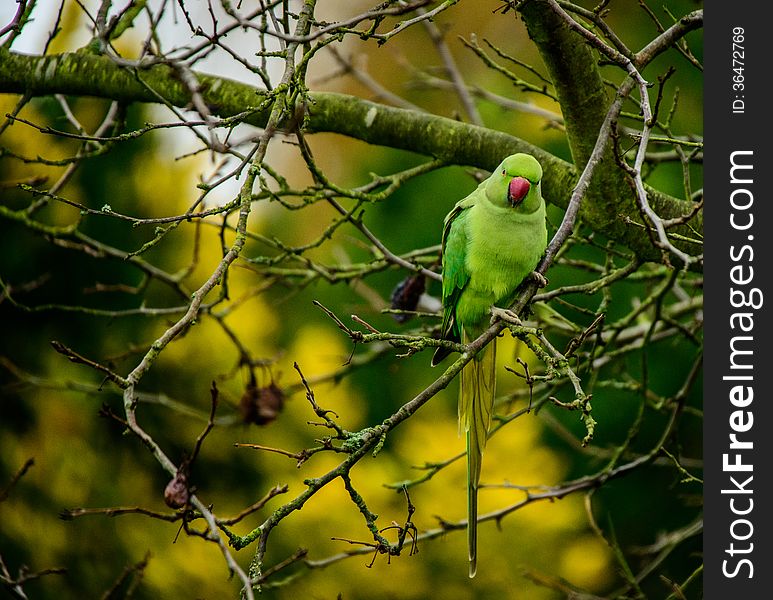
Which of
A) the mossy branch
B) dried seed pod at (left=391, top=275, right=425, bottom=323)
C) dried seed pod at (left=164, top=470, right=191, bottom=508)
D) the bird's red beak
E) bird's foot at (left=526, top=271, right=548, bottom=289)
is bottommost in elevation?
dried seed pod at (left=164, top=470, right=191, bottom=508)

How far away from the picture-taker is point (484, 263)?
9.21ft

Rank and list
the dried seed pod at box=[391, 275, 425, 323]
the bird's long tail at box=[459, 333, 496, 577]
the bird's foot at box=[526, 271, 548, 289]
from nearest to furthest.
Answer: the bird's foot at box=[526, 271, 548, 289]
the bird's long tail at box=[459, 333, 496, 577]
the dried seed pod at box=[391, 275, 425, 323]

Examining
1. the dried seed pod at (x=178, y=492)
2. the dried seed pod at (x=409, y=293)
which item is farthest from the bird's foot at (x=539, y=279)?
the dried seed pod at (x=178, y=492)

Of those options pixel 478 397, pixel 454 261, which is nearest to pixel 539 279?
pixel 454 261

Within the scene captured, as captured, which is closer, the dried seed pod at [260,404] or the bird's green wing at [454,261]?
the bird's green wing at [454,261]

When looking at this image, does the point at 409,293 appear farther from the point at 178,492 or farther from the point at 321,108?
the point at 178,492

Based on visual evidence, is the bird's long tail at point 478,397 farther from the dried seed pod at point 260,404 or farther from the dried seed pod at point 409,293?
the dried seed pod at point 260,404

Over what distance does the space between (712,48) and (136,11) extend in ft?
6.77

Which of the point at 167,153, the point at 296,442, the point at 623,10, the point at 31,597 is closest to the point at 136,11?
the point at 167,153

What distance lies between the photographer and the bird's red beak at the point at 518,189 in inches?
103

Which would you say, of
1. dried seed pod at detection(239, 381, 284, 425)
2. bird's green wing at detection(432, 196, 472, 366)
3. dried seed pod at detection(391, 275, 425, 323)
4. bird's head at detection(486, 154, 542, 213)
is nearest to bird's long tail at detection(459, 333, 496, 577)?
bird's green wing at detection(432, 196, 472, 366)

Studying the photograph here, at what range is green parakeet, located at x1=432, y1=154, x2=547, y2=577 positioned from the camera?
2.66 meters

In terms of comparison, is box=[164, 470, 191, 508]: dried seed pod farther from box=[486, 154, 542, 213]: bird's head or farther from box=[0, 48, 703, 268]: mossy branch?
box=[0, 48, 703, 268]: mossy branch

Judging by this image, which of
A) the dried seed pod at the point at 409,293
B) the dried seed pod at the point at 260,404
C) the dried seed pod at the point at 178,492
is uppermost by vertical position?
the dried seed pod at the point at 409,293
